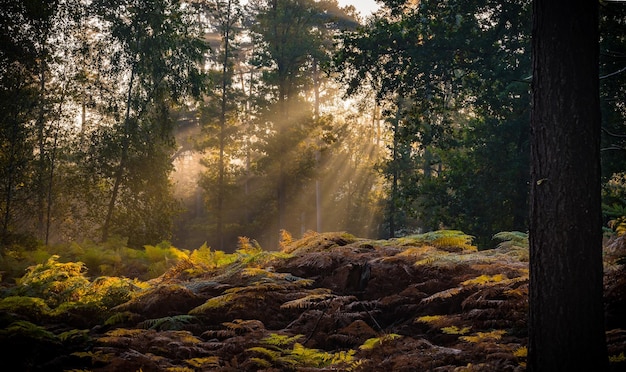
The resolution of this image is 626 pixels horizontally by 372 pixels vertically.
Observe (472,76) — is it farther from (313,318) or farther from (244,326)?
(244,326)

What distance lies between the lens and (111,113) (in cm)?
2181

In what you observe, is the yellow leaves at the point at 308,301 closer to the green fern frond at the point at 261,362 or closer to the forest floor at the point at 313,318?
the forest floor at the point at 313,318

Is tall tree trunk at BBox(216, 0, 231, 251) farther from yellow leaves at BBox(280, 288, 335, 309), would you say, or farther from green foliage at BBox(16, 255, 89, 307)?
yellow leaves at BBox(280, 288, 335, 309)

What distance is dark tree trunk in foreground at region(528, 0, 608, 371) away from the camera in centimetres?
382

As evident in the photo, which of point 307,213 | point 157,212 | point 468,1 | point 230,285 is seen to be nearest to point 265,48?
point 307,213

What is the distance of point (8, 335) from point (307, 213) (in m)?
34.7

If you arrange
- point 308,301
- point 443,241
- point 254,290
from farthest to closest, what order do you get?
1. point 443,241
2. point 254,290
3. point 308,301

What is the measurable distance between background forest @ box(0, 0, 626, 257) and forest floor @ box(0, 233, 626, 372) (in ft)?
7.64

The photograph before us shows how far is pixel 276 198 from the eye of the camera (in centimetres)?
3722

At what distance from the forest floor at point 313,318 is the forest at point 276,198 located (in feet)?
0.09

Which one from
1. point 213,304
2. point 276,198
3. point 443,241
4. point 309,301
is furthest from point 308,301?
point 276,198

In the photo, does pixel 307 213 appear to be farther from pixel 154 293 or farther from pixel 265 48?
pixel 154 293

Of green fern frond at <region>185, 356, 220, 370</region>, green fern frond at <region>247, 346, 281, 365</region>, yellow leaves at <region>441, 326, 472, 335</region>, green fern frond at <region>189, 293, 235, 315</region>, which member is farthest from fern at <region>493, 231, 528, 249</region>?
green fern frond at <region>185, 356, 220, 370</region>

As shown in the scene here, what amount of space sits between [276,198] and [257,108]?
7.13 metres
